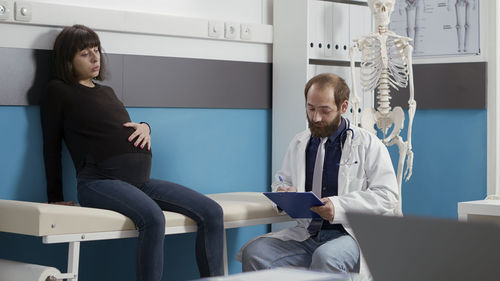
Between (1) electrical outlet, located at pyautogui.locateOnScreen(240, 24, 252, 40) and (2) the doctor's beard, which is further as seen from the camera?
(1) electrical outlet, located at pyautogui.locateOnScreen(240, 24, 252, 40)

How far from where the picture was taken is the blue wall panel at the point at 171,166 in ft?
10.9

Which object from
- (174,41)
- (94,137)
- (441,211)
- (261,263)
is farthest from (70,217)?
(441,211)

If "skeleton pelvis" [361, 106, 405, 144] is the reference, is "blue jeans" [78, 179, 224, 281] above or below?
below

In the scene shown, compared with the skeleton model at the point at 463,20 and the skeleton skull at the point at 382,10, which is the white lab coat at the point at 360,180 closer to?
the skeleton skull at the point at 382,10

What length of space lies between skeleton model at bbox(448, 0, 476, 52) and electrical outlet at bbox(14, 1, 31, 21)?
8.25 feet

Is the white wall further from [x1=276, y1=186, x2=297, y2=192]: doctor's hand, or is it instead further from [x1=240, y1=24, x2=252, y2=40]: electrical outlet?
[x1=276, y1=186, x2=297, y2=192]: doctor's hand

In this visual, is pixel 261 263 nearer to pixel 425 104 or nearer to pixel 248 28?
pixel 248 28

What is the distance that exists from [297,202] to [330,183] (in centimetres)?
23

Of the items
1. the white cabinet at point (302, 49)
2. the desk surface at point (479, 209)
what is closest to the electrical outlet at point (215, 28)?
the white cabinet at point (302, 49)

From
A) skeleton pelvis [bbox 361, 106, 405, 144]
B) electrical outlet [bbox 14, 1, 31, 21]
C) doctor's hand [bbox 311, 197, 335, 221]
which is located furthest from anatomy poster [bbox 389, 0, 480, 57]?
electrical outlet [bbox 14, 1, 31, 21]

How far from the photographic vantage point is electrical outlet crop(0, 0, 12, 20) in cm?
321

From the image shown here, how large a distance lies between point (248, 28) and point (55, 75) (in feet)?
4.05

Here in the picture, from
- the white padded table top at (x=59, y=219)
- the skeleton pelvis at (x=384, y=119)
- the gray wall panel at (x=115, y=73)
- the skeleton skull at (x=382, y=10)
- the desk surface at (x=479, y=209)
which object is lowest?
the white padded table top at (x=59, y=219)

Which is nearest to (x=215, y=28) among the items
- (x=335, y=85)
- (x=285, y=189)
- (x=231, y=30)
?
(x=231, y=30)
